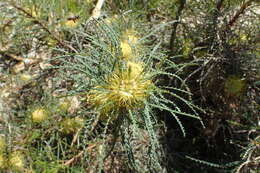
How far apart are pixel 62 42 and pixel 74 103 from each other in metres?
0.33

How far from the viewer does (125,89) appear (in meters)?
0.84

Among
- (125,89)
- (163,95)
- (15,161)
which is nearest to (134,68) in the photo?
(125,89)

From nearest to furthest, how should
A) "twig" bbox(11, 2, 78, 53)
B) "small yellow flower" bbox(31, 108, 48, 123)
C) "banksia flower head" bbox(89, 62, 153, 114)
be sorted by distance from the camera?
"banksia flower head" bbox(89, 62, 153, 114) < "twig" bbox(11, 2, 78, 53) < "small yellow flower" bbox(31, 108, 48, 123)

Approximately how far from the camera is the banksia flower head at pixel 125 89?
0.84 m

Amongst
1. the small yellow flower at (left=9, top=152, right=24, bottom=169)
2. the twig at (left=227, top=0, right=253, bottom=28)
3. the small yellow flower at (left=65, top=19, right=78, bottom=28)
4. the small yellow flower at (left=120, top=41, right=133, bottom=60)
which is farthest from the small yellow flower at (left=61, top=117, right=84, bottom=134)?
the twig at (left=227, top=0, right=253, bottom=28)

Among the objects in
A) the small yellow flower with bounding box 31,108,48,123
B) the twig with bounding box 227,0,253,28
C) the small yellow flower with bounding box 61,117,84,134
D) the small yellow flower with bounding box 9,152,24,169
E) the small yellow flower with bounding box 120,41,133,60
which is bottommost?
the small yellow flower with bounding box 9,152,24,169

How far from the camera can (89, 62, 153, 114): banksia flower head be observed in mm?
839

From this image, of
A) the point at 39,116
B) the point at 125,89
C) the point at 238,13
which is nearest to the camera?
the point at 125,89

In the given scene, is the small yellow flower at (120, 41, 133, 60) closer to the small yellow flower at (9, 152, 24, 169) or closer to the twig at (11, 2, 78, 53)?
the twig at (11, 2, 78, 53)

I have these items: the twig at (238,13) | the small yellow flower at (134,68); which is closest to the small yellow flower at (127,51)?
the small yellow flower at (134,68)

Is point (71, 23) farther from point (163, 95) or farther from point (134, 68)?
point (134, 68)

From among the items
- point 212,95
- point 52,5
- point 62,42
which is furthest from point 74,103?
point 212,95

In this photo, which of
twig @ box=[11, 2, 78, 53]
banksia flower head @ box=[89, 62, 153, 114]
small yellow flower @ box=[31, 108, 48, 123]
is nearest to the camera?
banksia flower head @ box=[89, 62, 153, 114]

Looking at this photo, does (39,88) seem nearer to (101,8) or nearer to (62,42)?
(62,42)
